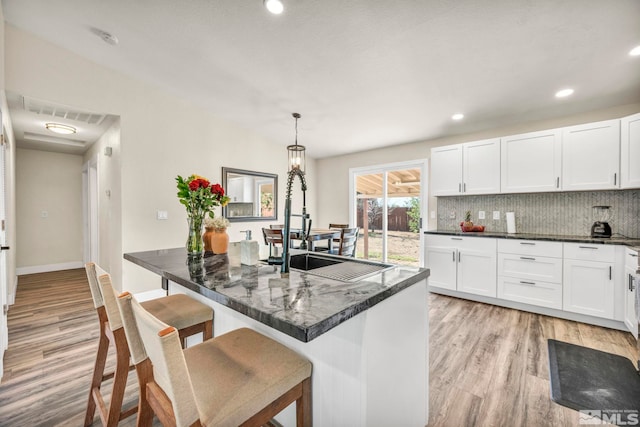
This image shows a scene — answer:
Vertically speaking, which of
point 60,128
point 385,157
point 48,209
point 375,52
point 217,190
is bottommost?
point 48,209

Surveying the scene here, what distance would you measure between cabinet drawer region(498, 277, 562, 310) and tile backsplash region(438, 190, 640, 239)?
823 millimetres

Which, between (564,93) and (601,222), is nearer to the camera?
(564,93)

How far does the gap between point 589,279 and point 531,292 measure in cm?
53

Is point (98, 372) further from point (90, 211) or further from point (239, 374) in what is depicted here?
point (90, 211)

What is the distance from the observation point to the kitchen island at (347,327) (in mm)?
889

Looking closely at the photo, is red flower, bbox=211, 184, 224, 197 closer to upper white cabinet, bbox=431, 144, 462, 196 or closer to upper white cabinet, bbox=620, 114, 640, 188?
A: upper white cabinet, bbox=431, 144, 462, 196

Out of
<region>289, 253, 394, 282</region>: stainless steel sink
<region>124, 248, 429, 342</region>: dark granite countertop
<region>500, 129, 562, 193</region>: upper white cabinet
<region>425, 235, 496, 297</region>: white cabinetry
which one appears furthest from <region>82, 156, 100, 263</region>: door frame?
<region>500, 129, 562, 193</region>: upper white cabinet

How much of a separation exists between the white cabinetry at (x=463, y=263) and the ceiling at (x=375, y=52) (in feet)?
5.49

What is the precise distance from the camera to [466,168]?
12.4 ft

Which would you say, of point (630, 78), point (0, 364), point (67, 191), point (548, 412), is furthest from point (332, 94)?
point (67, 191)

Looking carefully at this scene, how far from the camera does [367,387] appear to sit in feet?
3.31

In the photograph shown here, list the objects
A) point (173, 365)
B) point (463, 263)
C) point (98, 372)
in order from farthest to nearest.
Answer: point (463, 263)
point (98, 372)
point (173, 365)

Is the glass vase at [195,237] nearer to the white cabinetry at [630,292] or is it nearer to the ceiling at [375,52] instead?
the ceiling at [375,52]

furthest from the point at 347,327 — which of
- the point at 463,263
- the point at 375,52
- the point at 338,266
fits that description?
the point at 463,263
